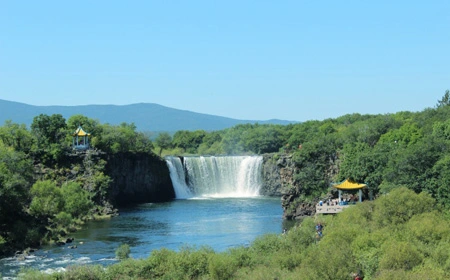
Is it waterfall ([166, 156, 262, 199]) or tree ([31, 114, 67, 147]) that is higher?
tree ([31, 114, 67, 147])

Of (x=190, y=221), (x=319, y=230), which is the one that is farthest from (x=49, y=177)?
(x=319, y=230)

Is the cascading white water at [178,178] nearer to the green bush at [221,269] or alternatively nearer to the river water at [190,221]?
the river water at [190,221]

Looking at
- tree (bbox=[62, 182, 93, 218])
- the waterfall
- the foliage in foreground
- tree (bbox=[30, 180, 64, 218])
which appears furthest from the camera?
the waterfall

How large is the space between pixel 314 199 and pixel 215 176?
1372 inches

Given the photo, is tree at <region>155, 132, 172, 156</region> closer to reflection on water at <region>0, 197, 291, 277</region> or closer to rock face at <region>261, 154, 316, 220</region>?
rock face at <region>261, 154, 316, 220</region>

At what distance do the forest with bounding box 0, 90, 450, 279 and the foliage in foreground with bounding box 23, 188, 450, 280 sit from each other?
63mm

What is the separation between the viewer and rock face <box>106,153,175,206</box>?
9219cm

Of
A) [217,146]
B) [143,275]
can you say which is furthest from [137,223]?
[217,146]

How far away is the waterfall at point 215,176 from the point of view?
10181 cm

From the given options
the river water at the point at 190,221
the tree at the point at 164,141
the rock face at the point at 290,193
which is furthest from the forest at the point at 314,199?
the tree at the point at 164,141

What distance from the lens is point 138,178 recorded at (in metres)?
97.3

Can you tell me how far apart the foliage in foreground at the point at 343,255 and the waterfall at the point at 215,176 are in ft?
181

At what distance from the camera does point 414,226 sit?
129ft

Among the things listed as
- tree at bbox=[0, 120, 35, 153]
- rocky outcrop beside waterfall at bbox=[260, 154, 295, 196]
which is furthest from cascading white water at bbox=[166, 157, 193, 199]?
tree at bbox=[0, 120, 35, 153]
